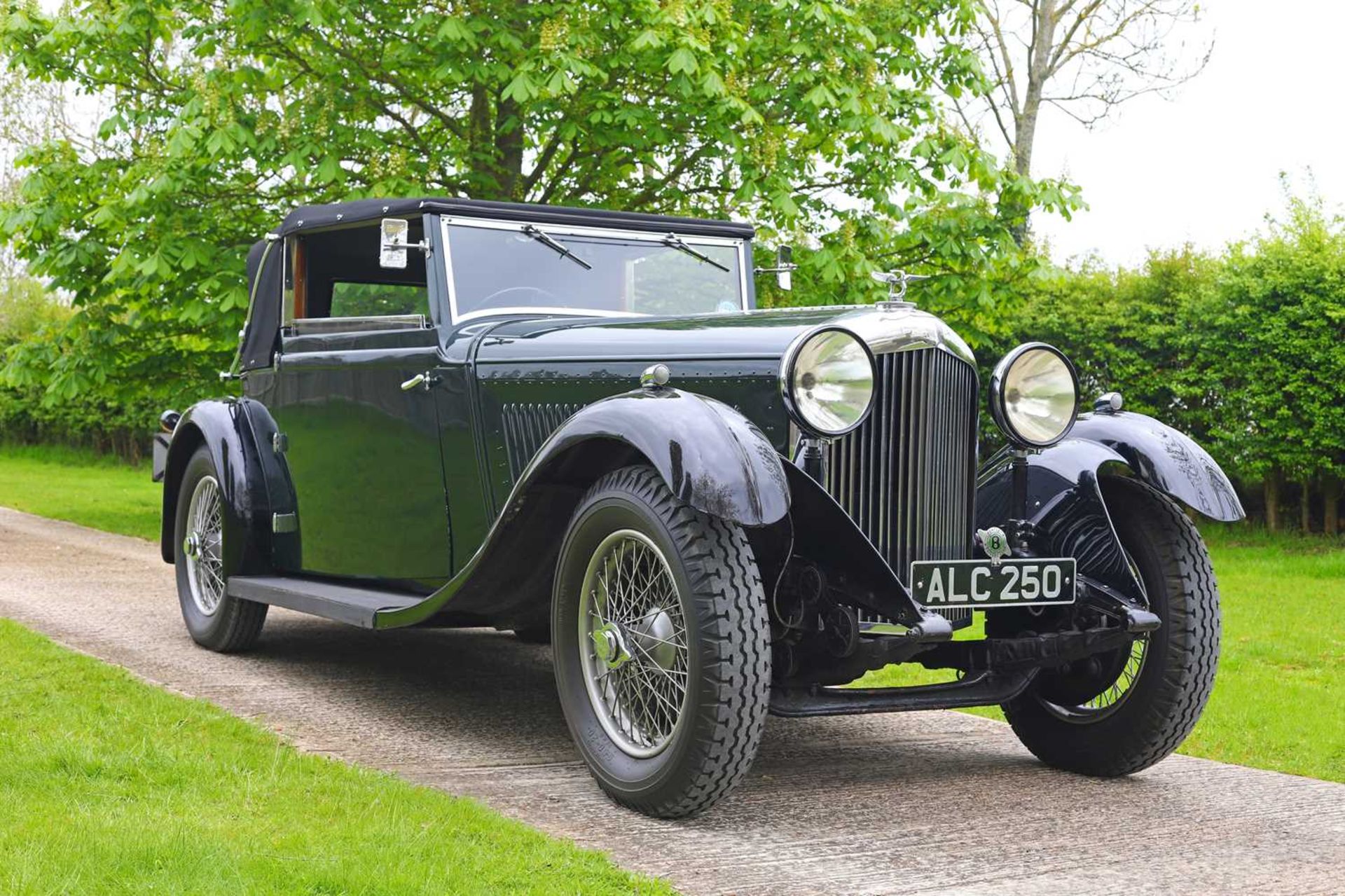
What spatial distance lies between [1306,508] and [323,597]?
9.54m

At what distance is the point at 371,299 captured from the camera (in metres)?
6.45

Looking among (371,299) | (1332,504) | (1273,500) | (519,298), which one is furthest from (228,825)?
(1273,500)

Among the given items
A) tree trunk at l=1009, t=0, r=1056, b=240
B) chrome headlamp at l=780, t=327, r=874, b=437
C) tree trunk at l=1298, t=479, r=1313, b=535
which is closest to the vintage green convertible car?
chrome headlamp at l=780, t=327, r=874, b=437

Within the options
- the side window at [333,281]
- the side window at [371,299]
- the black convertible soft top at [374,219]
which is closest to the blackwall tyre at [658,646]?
the black convertible soft top at [374,219]

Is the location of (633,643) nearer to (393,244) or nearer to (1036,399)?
(1036,399)

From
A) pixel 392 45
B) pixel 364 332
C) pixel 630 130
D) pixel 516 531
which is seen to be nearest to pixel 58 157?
pixel 392 45

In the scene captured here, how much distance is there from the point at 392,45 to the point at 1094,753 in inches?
349

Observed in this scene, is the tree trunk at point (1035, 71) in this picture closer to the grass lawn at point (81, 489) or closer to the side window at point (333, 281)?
the grass lawn at point (81, 489)

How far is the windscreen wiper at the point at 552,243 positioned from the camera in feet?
18.7

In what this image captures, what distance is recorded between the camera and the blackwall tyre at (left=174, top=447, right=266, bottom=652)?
648cm

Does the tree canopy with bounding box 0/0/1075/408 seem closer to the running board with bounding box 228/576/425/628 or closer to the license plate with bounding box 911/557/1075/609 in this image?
the running board with bounding box 228/576/425/628

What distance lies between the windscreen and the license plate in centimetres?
199

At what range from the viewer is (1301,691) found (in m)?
6.37

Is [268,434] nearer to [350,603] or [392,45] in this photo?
[350,603]
